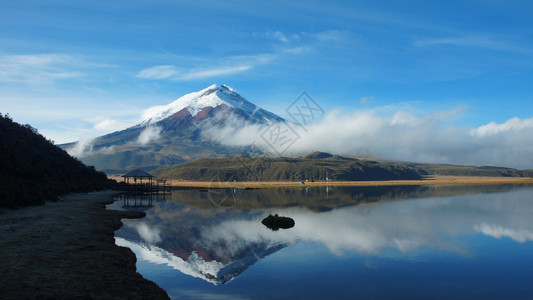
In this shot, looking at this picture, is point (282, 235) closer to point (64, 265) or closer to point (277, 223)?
point (277, 223)

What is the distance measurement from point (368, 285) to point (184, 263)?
29.8 feet

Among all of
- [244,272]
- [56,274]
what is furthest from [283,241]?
[56,274]

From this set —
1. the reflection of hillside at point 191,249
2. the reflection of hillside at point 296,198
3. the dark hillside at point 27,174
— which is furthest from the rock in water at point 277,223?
the dark hillside at point 27,174

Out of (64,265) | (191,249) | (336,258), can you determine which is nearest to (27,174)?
(191,249)

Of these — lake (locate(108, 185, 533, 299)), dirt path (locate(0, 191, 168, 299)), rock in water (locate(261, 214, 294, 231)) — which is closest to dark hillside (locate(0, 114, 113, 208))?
dirt path (locate(0, 191, 168, 299))

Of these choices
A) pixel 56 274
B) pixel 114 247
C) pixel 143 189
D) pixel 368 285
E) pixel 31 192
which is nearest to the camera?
pixel 56 274

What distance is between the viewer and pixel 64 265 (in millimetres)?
13000

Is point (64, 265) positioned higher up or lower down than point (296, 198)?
higher up

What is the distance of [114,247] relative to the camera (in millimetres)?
17922

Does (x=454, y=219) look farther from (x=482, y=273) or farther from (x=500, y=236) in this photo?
(x=482, y=273)

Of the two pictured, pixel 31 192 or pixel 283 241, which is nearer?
pixel 283 241

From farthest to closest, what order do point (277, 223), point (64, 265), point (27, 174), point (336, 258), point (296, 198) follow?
point (296, 198) → point (27, 174) → point (277, 223) → point (336, 258) → point (64, 265)

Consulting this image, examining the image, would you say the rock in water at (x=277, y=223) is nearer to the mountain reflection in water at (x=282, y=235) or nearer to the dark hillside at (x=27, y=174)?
the mountain reflection in water at (x=282, y=235)

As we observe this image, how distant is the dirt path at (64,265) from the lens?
1038cm
